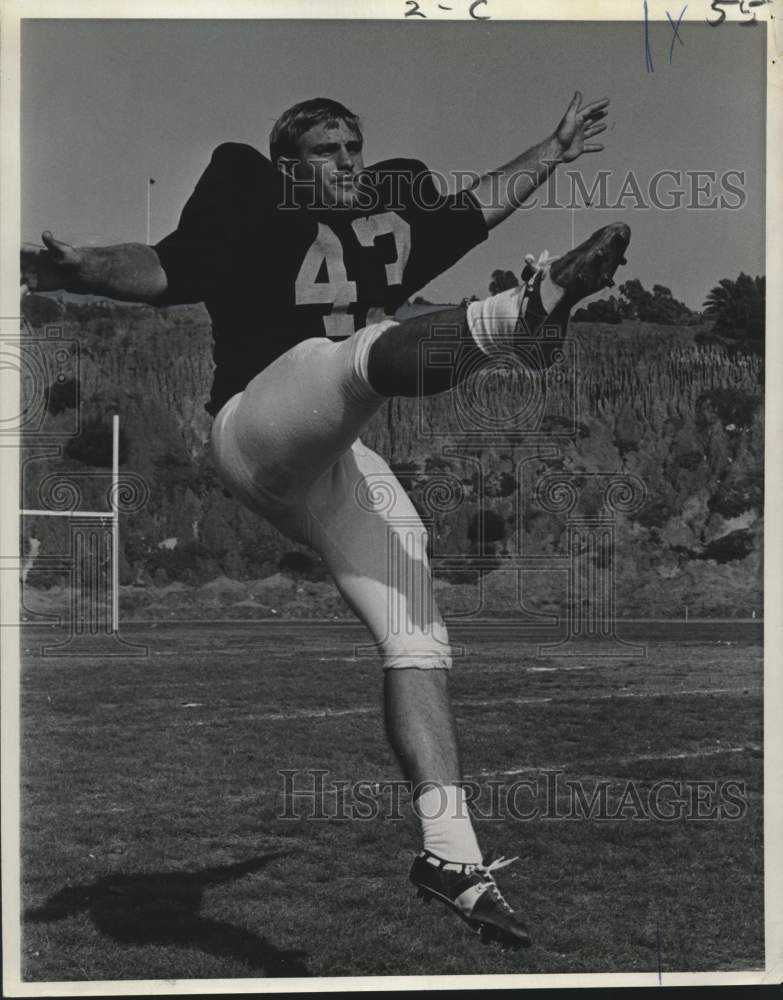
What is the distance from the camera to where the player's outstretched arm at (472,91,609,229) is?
3.85 m

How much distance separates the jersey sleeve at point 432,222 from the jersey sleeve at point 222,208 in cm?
38

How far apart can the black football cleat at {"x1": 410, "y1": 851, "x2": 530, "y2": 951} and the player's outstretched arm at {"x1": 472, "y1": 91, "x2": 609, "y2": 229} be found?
1864 mm

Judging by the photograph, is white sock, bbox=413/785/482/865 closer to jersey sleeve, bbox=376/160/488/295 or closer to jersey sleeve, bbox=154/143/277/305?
jersey sleeve, bbox=376/160/488/295

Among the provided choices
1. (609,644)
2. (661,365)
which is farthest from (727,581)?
(661,365)

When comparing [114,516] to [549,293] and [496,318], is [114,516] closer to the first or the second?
[496,318]

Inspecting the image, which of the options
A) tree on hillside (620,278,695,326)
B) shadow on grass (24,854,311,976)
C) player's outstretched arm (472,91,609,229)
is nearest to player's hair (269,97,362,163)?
player's outstretched arm (472,91,609,229)

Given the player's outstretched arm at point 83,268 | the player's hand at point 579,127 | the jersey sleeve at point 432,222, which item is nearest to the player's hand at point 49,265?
the player's outstretched arm at point 83,268

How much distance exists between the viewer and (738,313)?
3.92 m

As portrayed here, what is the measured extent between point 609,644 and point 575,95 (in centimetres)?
162

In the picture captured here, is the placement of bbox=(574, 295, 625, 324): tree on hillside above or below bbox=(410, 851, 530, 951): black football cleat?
above

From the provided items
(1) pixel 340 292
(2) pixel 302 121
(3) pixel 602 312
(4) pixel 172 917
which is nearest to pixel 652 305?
(3) pixel 602 312

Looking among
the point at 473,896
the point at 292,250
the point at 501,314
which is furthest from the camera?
the point at 292,250

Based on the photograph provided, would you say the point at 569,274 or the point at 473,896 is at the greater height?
the point at 569,274

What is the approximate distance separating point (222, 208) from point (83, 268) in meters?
0.44
